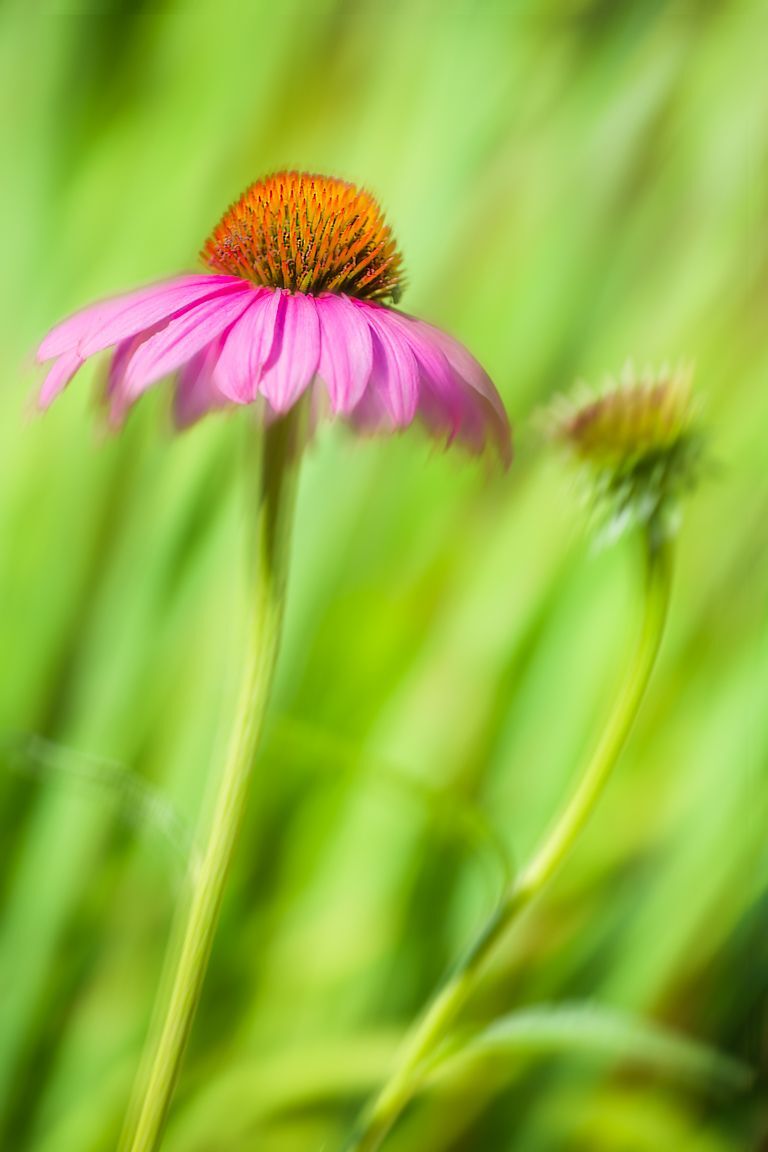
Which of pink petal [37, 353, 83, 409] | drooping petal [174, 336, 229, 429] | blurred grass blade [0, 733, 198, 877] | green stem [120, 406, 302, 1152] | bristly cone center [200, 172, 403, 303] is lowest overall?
blurred grass blade [0, 733, 198, 877]

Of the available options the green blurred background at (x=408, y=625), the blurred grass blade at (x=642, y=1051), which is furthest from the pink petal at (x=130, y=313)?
the blurred grass blade at (x=642, y=1051)

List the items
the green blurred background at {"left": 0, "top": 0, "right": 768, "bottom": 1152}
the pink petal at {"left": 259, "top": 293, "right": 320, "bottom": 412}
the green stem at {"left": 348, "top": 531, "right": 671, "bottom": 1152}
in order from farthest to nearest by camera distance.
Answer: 1. the green blurred background at {"left": 0, "top": 0, "right": 768, "bottom": 1152}
2. the green stem at {"left": 348, "top": 531, "right": 671, "bottom": 1152}
3. the pink petal at {"left": 259, "top": 293, "right": 320, "bottom": 412}

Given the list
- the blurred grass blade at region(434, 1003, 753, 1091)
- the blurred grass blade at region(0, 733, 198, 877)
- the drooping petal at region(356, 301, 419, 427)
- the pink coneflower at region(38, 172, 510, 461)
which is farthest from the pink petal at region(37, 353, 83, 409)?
the blurred grass blade at region(434, 1003, 753, 1091)

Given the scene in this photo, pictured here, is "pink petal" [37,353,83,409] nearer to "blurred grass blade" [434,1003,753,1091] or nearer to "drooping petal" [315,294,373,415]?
"drooping petal" [315,294,373,415]

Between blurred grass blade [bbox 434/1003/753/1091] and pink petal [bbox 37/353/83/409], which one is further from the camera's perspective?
blurred grass blade [bbox 434/1003/753/1091]

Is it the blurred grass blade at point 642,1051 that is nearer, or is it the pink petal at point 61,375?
the pink petal at point 61,375

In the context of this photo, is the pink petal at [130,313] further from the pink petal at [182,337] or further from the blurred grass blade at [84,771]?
the blurred grass blade at [84,771]

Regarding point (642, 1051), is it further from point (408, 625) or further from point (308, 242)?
point (308, 242)
